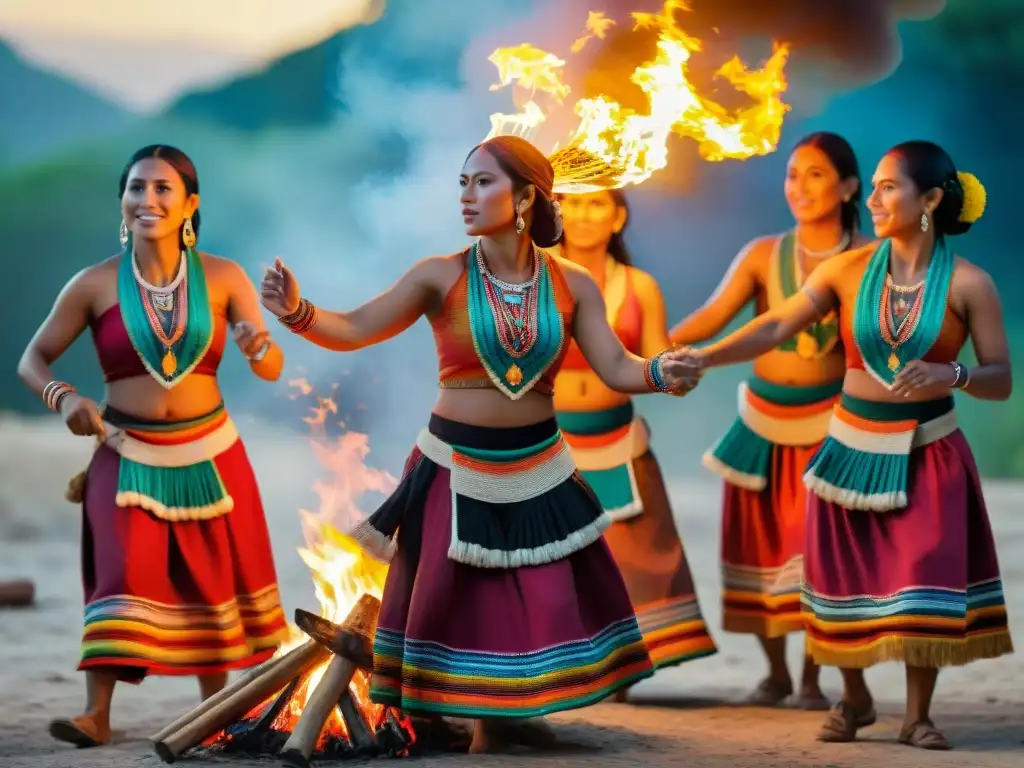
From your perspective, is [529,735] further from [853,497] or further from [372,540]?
[853,497]

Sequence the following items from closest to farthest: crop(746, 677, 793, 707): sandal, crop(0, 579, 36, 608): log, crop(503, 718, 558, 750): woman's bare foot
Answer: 1. crop(503, 718, 558, 750): woman's bare foot
2. crop(746, 677, 793, 707): sandal
3. crop(0, 579, 36, 608): log

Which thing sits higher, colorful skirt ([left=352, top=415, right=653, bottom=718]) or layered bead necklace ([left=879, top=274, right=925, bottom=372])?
layered bead necklace ([left=879, top=274, right=925, bottom=372])

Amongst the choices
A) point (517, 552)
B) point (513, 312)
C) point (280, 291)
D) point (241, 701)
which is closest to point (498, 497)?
point (517, 552)

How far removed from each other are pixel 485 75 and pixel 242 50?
1.86 meters

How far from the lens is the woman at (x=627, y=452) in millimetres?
5719

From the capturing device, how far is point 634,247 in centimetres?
1241

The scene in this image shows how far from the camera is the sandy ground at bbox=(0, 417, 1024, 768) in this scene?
15.7 ft

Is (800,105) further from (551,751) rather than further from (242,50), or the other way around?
(551,751)

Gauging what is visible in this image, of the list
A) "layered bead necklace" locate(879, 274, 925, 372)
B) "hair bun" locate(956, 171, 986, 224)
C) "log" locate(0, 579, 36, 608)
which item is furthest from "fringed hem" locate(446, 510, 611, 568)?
"log" locate(0, 579, 36, 608)

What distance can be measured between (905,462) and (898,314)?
435 millimetres

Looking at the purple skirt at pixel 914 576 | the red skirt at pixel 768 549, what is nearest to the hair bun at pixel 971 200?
the purple skirt at pixel 914 576

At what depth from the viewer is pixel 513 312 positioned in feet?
15.1

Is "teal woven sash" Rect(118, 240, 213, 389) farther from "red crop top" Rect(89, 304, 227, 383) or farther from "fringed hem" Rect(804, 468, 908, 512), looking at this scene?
"fringed hem" Rect(804, 468, 908, 512)

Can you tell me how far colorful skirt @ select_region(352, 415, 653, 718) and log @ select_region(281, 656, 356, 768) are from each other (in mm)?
143
